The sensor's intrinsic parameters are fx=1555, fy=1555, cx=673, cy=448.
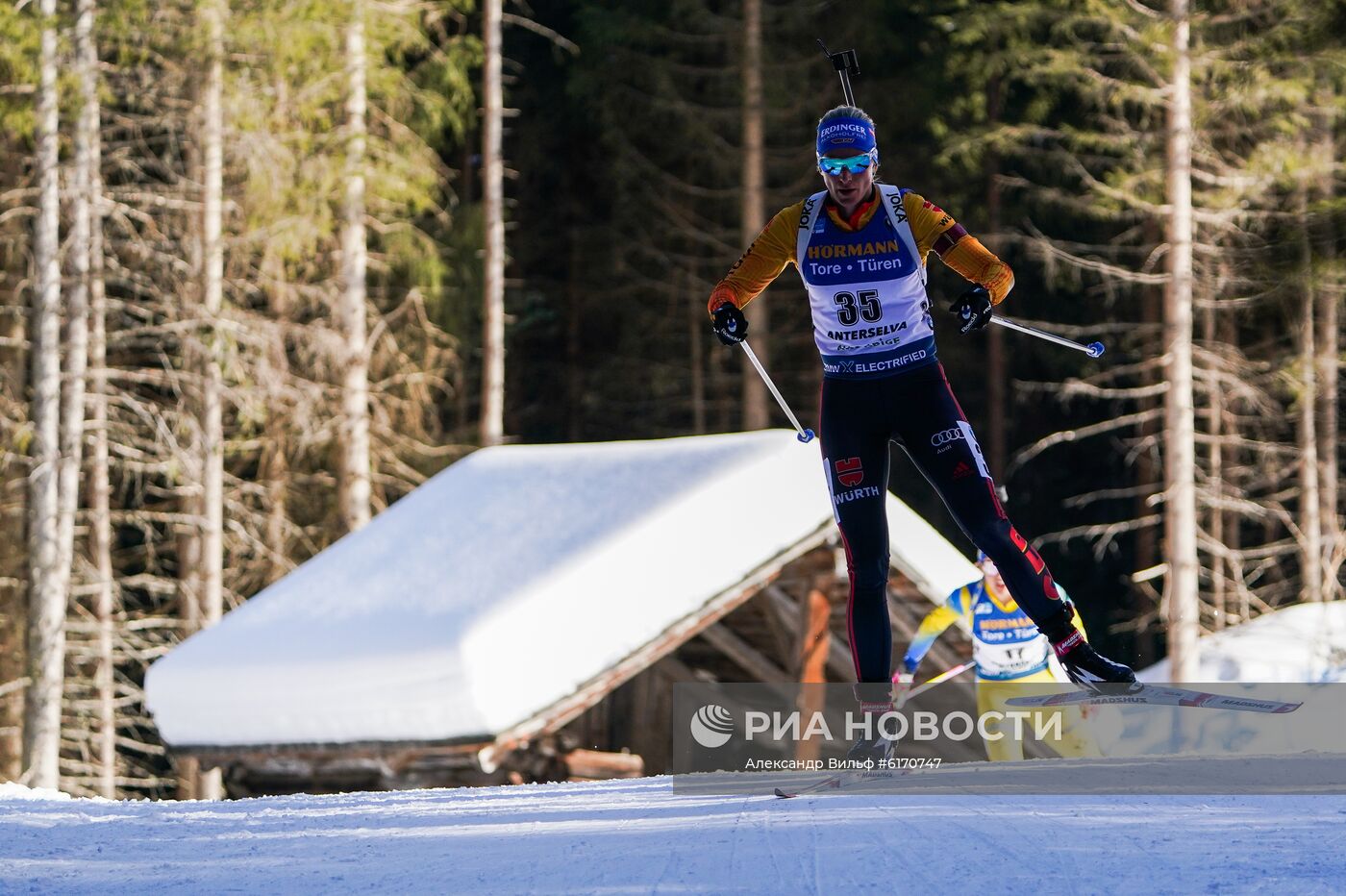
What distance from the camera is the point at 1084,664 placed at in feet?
19.0

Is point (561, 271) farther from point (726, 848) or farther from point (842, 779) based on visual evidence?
point (726, 848)

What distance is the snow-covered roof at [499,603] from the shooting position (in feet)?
37.2

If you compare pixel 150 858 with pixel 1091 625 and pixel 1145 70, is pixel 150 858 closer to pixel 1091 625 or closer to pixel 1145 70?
pixel 1145 70

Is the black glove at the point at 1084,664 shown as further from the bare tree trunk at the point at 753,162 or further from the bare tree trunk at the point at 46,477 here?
the bare tree trunk at the point at 753,162

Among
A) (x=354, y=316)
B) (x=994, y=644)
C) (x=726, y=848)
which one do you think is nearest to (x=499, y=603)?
(x=994, y=644)

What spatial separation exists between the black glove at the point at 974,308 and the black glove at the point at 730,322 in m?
0.82

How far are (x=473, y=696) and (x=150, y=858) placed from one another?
6.41m

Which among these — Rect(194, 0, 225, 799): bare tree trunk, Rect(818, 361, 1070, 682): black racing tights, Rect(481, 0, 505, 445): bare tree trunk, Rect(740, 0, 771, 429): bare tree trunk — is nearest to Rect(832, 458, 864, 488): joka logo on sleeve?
Rect(818, 361, 1070, 682): black racing tights

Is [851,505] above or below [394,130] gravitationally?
below

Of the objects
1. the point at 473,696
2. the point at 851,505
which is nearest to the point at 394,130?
the point at 473,696

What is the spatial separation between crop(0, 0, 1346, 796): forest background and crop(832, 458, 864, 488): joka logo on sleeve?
686 cm

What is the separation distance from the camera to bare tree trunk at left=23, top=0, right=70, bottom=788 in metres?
15.8

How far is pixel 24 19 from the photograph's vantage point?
16.2 m

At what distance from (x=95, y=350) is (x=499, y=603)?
11.0m
